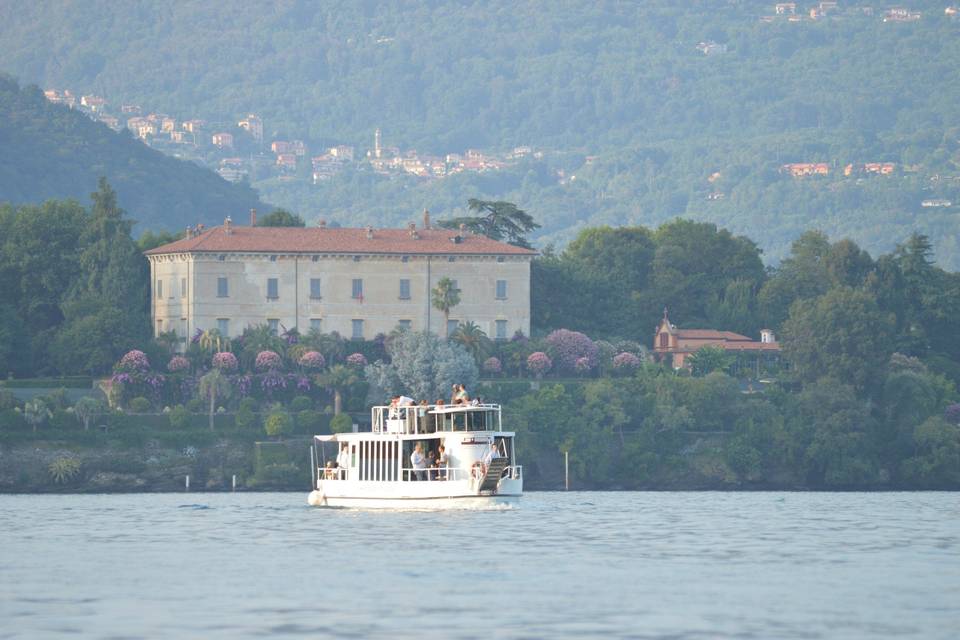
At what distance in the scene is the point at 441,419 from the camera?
8638cm

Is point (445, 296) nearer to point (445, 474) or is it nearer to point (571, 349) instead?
point (571, 349)

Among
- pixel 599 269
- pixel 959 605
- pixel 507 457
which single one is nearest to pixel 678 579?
pixel 959 605

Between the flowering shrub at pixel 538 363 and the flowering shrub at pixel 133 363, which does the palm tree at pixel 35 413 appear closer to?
the flowering shrub at pixel 133 363

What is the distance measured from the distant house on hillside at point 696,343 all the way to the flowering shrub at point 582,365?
349 inches

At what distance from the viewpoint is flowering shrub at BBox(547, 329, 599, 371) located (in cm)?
13488

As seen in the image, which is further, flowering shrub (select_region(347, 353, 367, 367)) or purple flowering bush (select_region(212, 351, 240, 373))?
flowering shrub (select_region(347, 353, 367, 367))

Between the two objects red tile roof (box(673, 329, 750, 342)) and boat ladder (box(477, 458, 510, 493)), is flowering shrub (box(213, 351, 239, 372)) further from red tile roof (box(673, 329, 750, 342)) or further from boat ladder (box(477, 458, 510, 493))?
boat ladder (box(477, 458, 510, 493))

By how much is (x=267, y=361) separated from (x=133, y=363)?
7.60 meters

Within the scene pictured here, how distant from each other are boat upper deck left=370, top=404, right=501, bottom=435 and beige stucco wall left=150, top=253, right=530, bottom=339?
156 feet

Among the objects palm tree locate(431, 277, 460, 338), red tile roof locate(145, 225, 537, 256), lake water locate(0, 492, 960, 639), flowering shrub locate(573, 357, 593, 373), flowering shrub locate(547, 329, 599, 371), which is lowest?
lake water locate(0, 492, 960, 639)

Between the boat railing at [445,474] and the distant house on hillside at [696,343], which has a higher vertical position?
the distant house on hillside at [696,343]

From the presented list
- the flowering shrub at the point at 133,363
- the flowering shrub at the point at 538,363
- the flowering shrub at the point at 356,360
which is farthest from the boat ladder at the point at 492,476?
the flowering shrub at the point at 538,363

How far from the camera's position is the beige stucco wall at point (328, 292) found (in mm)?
134625

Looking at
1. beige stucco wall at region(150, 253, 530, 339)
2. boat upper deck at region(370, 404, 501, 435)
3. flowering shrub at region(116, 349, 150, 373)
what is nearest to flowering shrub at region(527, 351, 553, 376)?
beige stucco wall at region(150, 253, 530, 339)
